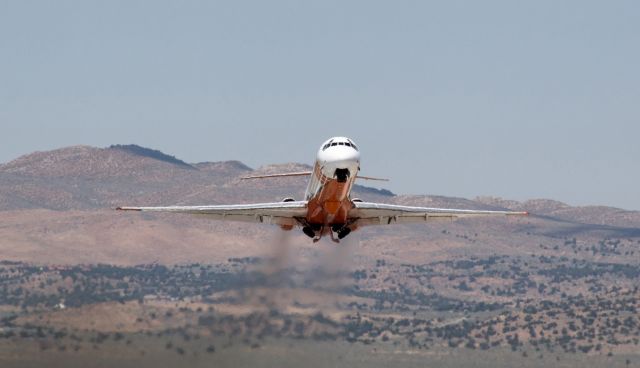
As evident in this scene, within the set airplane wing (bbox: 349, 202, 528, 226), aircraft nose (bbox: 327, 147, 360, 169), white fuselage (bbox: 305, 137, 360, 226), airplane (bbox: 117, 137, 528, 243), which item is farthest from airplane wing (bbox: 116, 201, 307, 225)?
aircraft nose (bbox: 327, 147, 360, 169)

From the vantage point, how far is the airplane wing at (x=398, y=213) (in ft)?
270

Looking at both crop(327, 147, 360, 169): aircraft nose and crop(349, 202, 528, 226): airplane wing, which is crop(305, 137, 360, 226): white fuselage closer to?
crop(327, 147, 360, 169): aircraft nose

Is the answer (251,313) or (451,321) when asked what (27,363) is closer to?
(251,313)

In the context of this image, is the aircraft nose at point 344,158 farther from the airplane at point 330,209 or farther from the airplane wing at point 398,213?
the airplane wing at point 398,213

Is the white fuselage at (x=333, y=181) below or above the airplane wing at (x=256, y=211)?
above

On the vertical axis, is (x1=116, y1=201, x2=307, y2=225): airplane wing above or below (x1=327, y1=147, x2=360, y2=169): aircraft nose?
below

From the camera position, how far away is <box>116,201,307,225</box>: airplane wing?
270ft

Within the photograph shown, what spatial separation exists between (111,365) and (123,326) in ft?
32.6

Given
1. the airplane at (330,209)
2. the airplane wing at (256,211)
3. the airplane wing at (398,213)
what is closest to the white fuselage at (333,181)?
the airplane at (330,209)

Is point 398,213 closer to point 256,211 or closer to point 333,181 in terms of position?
point 256,211

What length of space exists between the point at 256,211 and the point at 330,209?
5.44m

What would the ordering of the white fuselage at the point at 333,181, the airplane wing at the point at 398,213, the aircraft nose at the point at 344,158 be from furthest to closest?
1. the airplane wing at the point at 398,213
2. the white fuselage at the point at 333,181
3. the aircraft nose at the point at 344,158

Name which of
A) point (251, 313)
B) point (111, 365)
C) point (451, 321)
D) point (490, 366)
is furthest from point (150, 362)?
point (451, 321)

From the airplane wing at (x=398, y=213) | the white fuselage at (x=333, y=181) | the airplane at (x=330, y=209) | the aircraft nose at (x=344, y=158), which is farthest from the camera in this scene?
the airplane wing at (x=398, y=213)
